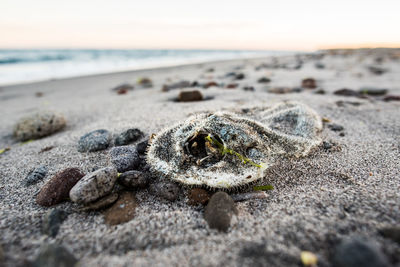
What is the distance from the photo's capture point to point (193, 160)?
6.36 feet

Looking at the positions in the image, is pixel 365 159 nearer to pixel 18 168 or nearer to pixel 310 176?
pixel 310 176

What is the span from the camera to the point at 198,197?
1.86 m

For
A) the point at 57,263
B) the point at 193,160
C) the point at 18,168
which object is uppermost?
the point at 193,160

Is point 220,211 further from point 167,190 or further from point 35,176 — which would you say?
point 35,176

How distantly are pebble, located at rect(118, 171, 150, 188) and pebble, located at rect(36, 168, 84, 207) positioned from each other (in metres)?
0.43

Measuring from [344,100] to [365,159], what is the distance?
2.87 meters

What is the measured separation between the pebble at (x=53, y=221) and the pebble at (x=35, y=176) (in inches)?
32.4

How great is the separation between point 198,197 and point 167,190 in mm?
275

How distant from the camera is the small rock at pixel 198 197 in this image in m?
1.85

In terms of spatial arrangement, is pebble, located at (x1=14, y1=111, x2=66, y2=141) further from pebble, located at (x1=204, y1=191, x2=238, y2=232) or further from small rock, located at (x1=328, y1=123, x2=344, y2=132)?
small rock, located at (x1=328, y1=123, x2=344, y2=132)

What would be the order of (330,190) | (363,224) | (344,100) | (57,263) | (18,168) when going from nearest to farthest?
1. (57,263)
2. (363,224)
3. (330,190)
4. (18,168)
5. (344,100)

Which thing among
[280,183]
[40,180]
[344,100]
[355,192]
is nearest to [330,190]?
[355,192]

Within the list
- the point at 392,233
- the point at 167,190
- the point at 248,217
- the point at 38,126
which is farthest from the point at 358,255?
the point at 38,126

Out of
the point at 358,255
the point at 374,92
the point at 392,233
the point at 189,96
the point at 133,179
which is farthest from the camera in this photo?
the point at 374,92
